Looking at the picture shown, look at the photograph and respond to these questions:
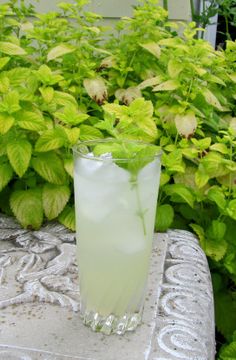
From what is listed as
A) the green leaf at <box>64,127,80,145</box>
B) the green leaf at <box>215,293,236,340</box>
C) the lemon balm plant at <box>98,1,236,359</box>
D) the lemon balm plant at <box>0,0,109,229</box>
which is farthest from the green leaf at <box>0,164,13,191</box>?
the green leaf at <box>215,293,236,340</box>

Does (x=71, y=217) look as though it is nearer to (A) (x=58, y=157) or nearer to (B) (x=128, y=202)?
(A) (x=58, y=157)

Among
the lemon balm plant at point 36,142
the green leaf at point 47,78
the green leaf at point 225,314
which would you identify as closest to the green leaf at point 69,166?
the lemon balm plant at point 36,142

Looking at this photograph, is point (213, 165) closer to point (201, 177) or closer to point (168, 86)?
point (201, 177)

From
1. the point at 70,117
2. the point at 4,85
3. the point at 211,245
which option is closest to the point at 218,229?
the point at 211,245

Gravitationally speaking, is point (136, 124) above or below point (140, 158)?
below

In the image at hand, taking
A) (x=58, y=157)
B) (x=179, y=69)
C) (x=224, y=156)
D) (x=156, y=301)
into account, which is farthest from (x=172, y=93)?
(x=156, y=301)

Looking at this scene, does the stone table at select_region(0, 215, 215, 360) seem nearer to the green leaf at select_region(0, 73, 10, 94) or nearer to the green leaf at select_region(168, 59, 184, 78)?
the green leaf at select_region(0, 73, 10, 94)
